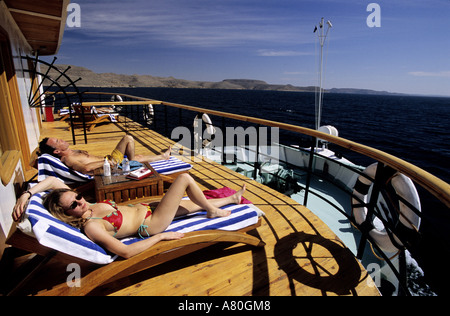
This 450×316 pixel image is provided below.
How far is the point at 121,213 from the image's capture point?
2014 mm

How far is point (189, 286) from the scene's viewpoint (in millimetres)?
1885

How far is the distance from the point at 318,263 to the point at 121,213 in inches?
70.2

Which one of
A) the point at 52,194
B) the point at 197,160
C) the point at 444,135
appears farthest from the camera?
the point at 444,135

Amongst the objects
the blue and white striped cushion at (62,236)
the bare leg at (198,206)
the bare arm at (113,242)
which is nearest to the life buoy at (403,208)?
the bare leg at (198,206)

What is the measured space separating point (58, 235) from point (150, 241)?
58cm

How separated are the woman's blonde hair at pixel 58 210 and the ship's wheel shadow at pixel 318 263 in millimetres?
1688

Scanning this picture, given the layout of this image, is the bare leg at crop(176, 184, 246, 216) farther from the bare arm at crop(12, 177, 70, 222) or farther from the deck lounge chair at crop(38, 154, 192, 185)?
the deck lounge chair at crop(38, 154, 192, 185)

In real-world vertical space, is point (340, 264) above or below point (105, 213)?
below

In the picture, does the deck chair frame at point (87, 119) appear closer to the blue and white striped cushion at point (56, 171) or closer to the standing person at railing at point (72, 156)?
the standing person at railing at point (72, 156)

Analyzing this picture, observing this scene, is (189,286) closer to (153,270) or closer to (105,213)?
(153,270)

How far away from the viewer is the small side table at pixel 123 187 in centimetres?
274

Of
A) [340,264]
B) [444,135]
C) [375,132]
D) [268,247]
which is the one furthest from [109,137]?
[444,135]

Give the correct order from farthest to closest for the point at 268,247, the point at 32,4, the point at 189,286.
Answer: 1. the point at 32,4
2. the point at 268,247
3. the point at 189,286

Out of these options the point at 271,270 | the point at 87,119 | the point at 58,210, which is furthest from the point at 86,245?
the point at 87,119
